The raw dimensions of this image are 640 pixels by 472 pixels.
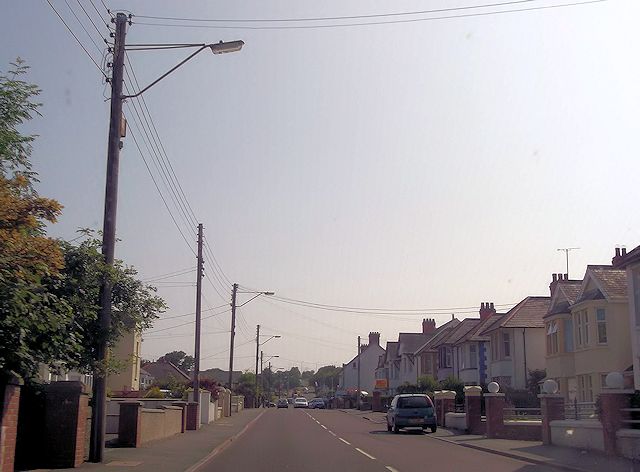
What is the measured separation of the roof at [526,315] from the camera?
51.9 m

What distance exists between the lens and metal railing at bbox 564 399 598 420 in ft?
81.8

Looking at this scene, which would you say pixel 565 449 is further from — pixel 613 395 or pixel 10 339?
pixel 10 339

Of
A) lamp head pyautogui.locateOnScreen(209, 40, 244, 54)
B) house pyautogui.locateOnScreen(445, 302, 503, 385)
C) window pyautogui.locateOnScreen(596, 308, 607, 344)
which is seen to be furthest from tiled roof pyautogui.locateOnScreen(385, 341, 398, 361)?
lamp head pyautogui.locateOnScreen(209, 40, 244, 54)

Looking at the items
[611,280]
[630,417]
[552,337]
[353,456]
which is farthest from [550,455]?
[552,337]

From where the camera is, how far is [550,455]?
2211 centimetres

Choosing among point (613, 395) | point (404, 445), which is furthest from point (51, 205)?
point (404, 445)

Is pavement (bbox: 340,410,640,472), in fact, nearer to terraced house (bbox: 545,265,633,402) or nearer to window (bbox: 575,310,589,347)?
terraced house (bbox: 545,265,633,402)

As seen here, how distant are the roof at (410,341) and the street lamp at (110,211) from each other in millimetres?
74491

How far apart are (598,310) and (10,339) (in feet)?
93.6

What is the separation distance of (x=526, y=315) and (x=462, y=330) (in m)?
16.4

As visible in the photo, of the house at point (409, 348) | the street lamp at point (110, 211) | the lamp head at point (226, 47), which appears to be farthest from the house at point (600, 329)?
the house at point (409, 348)

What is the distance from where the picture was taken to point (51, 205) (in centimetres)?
1208

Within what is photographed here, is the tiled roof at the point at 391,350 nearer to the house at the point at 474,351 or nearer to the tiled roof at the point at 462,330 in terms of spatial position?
the tiled roof at the point at 462,330

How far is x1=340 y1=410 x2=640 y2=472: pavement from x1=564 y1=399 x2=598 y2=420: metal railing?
3.95ft
